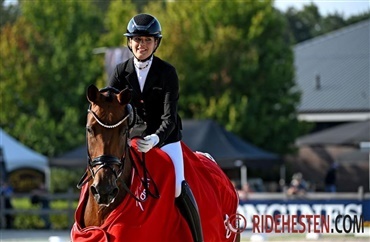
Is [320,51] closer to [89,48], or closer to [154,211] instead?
[89,48]

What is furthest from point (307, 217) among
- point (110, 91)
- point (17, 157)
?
point (17, 157)

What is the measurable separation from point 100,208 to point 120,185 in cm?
24

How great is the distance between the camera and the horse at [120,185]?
7281 mm

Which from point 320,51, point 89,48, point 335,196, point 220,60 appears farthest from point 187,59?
point 320,51

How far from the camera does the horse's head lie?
7.18 meters

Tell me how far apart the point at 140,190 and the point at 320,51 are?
60927 mm

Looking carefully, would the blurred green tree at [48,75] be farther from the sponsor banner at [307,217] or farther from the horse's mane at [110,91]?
the horse's mane at [110,91]

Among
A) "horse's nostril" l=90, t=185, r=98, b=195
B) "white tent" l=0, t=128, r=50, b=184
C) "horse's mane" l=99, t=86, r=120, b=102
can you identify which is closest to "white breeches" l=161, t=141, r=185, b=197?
"horse's mane" l=99, t=86, r=120, b=102

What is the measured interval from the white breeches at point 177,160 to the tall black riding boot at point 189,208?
0.06m

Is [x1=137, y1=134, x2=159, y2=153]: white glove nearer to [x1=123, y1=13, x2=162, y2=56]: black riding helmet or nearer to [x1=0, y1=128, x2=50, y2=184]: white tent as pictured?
[x1=123, y1=13, x2=162, y2=56]: black riding helmet

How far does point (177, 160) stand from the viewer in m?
8.31

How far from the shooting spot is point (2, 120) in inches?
1902

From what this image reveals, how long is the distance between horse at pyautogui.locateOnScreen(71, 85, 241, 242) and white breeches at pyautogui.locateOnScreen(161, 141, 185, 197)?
6 centimetres

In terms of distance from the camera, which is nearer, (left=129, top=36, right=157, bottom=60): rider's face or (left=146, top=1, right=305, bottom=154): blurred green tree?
(left=129, top=36, right=157, bottom=60): rider's face
